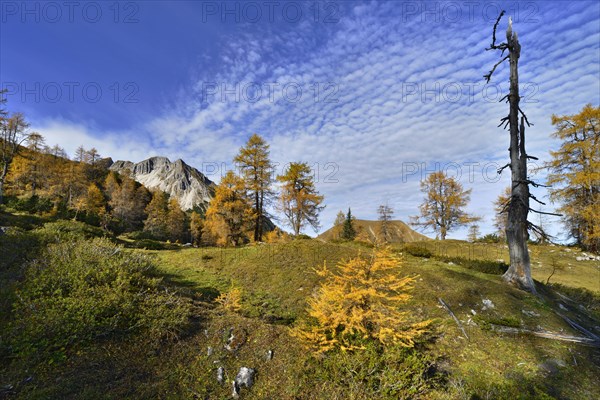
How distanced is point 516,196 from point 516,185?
547 millimetres

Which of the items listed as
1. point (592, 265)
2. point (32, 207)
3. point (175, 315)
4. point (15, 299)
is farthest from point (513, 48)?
point (32, 207)

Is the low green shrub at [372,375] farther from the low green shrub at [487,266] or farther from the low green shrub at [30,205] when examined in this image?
the low green shrub at [30,205]

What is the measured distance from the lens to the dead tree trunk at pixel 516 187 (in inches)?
478

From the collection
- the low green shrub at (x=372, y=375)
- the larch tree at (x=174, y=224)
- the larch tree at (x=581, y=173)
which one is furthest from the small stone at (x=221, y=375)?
the larch tree at (x=174, y=224)

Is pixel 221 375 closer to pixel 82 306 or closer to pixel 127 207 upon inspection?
pixel 82 306

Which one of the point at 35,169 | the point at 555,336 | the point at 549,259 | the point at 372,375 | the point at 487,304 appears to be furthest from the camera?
the point at 35,169

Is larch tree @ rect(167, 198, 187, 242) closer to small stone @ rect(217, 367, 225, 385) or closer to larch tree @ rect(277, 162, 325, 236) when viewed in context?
larch tree @ rect(277, 162, 325, 236)

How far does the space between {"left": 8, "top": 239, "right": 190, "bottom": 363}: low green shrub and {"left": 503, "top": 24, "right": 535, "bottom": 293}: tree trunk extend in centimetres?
1389

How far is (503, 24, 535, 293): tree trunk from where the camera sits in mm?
12133

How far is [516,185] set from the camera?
42.2 ft

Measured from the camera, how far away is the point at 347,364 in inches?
205

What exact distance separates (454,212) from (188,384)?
34.3 meters

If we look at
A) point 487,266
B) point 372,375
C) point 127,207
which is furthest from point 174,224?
point 372,375

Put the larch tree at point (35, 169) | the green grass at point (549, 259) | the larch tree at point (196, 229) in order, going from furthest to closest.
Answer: the larch tree at point (196, 229)
the larch tree at point (35, 169)
the green grass at point (549, 259)
